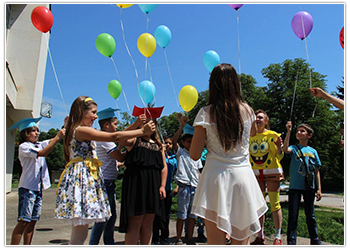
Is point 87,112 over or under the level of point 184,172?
over

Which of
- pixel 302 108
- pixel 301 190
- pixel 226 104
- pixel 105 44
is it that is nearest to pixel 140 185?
pixel 226 104

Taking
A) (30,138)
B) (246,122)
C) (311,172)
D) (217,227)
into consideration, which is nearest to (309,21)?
(311,172)

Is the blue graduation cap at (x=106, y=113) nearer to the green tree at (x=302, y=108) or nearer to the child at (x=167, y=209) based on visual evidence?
the child at (x=167, y=209)

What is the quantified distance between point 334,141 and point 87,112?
548 inches

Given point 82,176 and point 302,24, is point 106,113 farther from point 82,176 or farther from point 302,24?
point 302,24

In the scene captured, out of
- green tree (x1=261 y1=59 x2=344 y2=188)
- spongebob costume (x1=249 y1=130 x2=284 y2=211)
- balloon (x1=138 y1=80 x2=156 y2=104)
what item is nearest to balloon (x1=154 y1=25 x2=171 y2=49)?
balloon (x1=138 y1=80 x2=156 y2=104)

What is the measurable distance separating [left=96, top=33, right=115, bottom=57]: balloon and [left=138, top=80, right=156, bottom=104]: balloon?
1.35 meters

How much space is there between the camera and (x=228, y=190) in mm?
2156

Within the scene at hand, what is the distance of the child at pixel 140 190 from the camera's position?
303 centimetres

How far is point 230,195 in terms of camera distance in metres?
2.16

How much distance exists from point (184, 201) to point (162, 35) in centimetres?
396

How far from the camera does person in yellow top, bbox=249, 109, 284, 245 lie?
13.3 ft

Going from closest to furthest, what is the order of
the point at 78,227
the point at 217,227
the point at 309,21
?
the point at 217,227 → the point at 78,227 → the point at 309,21

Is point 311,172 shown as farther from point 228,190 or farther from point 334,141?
point 334,141
